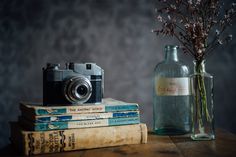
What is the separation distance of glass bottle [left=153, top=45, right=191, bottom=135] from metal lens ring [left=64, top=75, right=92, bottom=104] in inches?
11.0

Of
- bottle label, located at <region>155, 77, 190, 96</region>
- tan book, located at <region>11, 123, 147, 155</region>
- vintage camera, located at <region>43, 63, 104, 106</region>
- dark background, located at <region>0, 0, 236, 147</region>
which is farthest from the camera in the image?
dark background, located at <region>0, 0, 236, 147</region>

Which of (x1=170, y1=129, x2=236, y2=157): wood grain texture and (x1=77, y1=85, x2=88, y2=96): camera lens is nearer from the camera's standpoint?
(x1=170, y1=129, x2=236, y2=157): wood grain texture

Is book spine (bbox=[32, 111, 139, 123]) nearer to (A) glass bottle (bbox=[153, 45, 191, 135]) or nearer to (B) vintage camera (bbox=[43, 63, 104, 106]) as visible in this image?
(B) vintage camera (bbox=[43, 63, 104, 106])

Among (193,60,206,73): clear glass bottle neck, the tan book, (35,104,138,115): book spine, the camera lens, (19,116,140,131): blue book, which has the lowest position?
the tan book

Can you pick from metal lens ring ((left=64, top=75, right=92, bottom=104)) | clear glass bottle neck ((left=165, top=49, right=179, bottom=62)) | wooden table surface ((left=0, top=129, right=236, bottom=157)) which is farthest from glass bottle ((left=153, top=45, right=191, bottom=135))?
metal lens ring ((left=64, top=75, right=92, bottom=104))

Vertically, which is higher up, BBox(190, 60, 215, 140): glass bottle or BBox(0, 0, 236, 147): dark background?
BBox(0, 0, 236, 147): dark background

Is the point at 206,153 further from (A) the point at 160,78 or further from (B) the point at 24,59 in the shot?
(B) the point at 24,59

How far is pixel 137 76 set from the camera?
4.22ft

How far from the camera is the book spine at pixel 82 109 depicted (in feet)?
2.74

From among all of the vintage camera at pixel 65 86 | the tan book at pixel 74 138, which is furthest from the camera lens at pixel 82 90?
the tan book at pixel 74 138

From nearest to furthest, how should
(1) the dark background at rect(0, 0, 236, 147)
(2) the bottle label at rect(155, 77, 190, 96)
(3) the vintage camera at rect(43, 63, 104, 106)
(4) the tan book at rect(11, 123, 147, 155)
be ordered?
(4) the tan book at rect(11, 123, 147, 155) → (3) the vintage camera at rect(43, 63, 104, 106) → (2) the bottle label at rect(155, 77, 190, 96) → (1) the dark background at rect(0, 0, 236, 147)

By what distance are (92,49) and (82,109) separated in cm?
41

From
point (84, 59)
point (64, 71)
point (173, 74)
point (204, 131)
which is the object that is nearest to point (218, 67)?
point (173, 74)

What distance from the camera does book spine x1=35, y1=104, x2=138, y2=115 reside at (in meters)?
0.83
